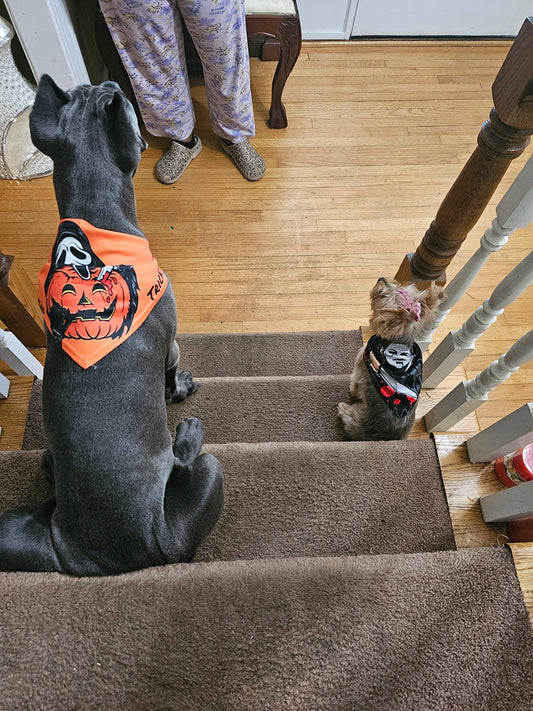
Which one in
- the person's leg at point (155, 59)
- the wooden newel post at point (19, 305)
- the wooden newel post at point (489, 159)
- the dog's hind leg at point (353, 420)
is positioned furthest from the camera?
the person's leg at point (155, 59)

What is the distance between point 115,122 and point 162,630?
119 cm

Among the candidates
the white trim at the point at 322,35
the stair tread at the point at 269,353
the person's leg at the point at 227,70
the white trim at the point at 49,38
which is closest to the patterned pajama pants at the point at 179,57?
the person's leg at the point at 227,70

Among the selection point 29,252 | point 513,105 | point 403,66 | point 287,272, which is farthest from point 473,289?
point 29,252

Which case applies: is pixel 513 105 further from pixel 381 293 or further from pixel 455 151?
pixel 455 151

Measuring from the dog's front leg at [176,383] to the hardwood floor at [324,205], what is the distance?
0.58m

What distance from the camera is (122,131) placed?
1.22 m

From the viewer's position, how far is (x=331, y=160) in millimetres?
2625

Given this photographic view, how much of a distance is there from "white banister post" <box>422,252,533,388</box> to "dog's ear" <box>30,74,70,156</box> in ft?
3.86

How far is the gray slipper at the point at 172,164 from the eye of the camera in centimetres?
250

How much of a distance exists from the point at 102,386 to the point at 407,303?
89cm

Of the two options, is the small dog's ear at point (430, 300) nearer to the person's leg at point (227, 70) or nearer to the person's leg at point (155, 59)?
the person's leg at point (227, 70)

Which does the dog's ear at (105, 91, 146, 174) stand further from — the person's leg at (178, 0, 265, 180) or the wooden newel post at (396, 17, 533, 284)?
the person's leg at (178, 0, 265, 180)

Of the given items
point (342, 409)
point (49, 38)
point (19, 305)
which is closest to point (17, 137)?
point (49, 38)

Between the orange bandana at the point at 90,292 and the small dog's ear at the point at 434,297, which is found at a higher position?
the orange bandana at the point at 90,292
